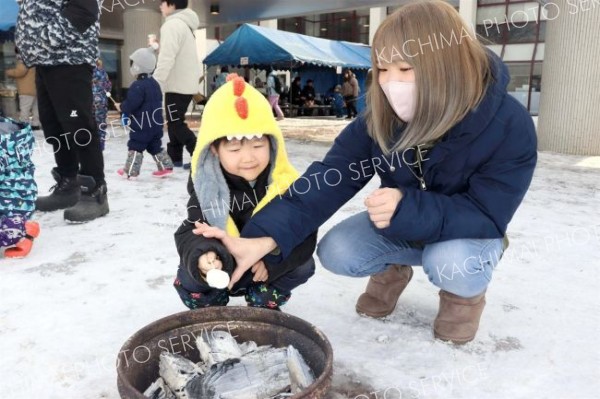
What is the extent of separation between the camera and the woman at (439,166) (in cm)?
143

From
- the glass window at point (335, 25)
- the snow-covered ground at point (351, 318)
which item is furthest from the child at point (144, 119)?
the glass window at point (335, 25)

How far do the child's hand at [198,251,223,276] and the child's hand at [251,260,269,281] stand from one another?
197mm

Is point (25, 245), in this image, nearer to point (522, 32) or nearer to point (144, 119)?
point (144, 119)

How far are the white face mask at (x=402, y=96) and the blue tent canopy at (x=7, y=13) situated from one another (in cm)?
692

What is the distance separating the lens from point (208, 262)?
4.37ft

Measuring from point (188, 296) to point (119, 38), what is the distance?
1622 cm

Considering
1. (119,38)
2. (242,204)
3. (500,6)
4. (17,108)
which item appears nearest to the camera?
(242,204)

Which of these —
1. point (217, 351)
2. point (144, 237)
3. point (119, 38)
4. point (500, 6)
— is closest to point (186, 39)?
point (144, 237)

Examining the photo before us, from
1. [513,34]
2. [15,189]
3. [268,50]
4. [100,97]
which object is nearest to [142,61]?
[100,97]

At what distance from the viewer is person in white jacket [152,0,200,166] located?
4.48 meters

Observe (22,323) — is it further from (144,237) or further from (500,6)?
(500,6)

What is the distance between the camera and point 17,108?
9219 millimetres

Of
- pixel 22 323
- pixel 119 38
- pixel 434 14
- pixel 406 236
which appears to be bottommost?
pixel 22 323

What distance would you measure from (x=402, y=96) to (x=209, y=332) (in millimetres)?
828
